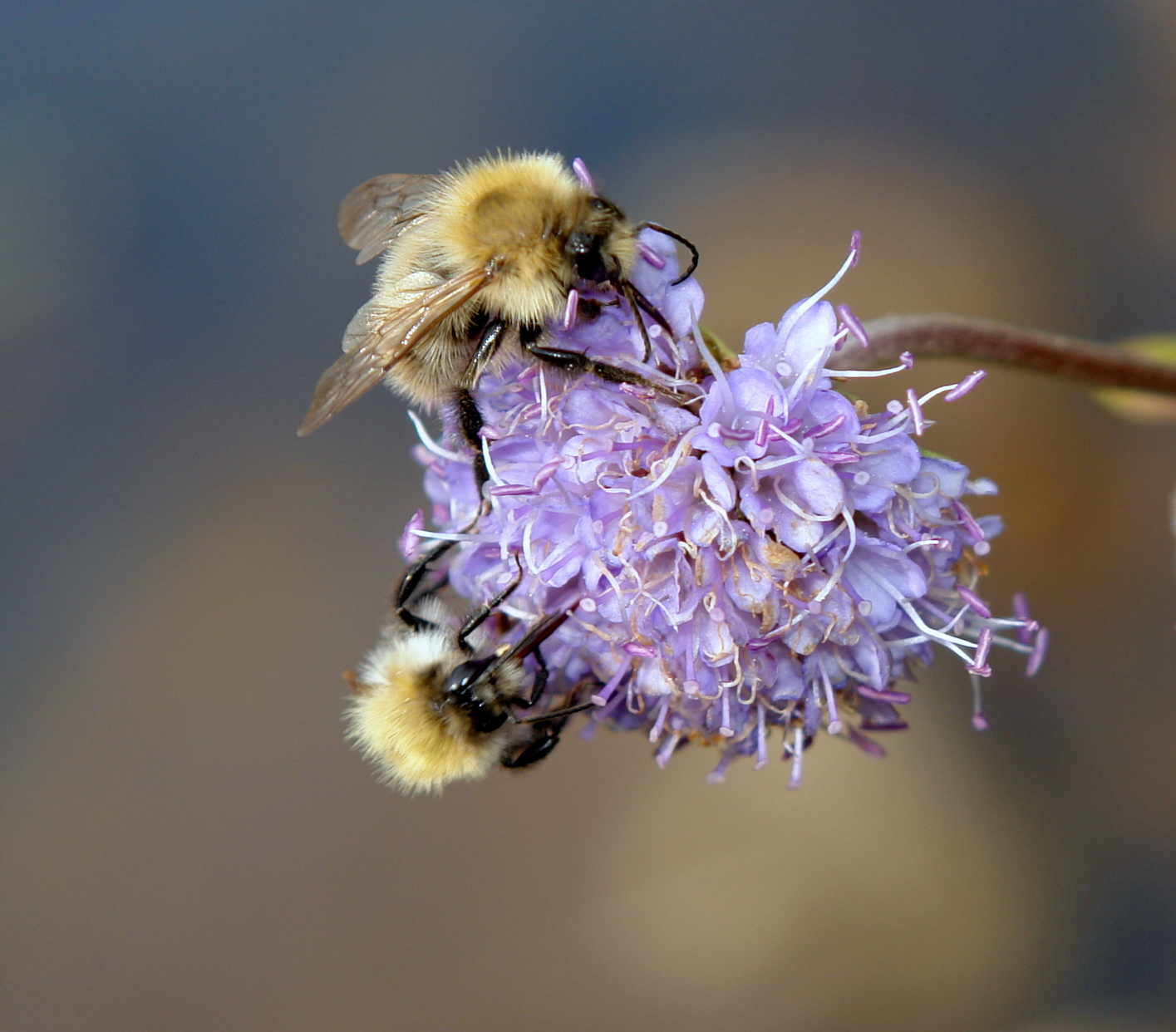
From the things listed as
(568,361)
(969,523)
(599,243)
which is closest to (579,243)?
(599,243)

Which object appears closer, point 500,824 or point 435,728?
point 435,728

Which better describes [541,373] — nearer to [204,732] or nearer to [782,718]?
[782,718]

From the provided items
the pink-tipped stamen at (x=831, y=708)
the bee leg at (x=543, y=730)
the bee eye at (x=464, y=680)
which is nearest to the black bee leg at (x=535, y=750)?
the bee leg at (x=543, y=730)

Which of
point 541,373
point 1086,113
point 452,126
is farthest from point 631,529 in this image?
point 452,126

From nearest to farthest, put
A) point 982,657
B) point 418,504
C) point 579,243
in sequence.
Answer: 1. point 579,243
2. point 982,657
3. point 418,504

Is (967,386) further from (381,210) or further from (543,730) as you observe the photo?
(381,210)

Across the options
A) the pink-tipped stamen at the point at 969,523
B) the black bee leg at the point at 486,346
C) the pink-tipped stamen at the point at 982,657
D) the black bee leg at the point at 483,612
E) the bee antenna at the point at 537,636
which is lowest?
the pink-tipped stamen at the point at 982,657

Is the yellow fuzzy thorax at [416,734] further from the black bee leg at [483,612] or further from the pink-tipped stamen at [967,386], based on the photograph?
the pink-tipped stamen at [967,386]
